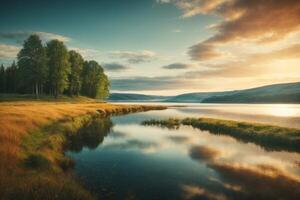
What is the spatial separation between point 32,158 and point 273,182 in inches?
683

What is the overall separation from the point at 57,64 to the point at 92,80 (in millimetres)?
30791

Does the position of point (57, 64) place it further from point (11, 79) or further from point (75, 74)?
point (11, 79)

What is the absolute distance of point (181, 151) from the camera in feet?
84.1

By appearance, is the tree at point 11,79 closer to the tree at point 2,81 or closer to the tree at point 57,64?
the tree at point 2,81

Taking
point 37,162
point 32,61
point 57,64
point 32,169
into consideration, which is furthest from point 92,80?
point 32,169

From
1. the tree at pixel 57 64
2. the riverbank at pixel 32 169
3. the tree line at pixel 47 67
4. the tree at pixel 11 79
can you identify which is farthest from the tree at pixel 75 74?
the riverbank at pixel 32 169

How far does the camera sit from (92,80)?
4208 inches

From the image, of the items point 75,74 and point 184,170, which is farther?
point 75,74

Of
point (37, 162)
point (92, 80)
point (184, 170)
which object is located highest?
point (92, 80)

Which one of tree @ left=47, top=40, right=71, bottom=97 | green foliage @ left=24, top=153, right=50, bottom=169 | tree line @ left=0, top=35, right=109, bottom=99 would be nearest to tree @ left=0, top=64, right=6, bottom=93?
tree line @ left=0, top=35, right=109, bottom=99

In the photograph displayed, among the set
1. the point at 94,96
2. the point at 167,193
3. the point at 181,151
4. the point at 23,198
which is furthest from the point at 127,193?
the point at 94,96

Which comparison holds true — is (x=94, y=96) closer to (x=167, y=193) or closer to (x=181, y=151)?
(x=181, y=151)

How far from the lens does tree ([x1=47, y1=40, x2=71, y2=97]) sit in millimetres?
75625

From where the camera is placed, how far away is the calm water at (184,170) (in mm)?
14344
